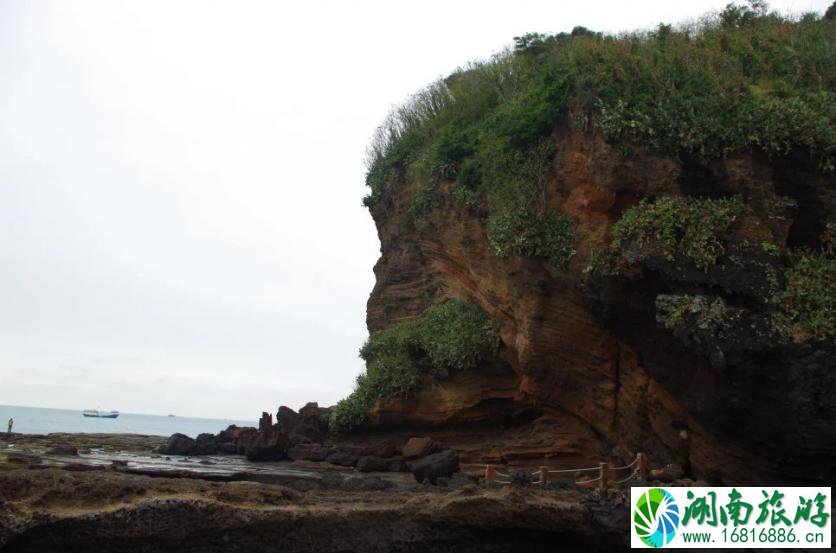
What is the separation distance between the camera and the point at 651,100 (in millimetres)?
14852

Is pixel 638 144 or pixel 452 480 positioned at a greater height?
pixel 638 144

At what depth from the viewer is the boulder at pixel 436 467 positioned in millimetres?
15391

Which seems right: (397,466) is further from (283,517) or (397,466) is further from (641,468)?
(283,517)

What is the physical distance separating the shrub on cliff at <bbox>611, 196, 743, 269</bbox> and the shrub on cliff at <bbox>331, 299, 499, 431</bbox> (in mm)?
5670

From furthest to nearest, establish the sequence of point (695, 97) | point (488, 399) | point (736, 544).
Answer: point (488, 399), point (695, 97), point (736, 544)

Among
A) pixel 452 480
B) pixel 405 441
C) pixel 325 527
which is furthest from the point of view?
pixel 405 441

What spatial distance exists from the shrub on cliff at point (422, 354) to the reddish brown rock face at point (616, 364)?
43cm

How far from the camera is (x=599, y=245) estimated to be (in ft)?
49.2

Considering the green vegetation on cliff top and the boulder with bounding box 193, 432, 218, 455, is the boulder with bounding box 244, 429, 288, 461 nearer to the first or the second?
the boulder with bounding box 193, 432, 218, 455

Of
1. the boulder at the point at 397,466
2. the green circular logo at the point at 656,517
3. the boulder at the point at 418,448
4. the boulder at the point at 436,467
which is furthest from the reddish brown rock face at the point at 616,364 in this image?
the green circular logo at the point at 656,517

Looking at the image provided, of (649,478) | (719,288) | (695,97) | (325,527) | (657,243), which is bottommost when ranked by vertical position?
(325,527)

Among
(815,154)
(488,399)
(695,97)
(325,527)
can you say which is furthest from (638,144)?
(325,527)

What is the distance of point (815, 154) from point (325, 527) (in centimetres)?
1129

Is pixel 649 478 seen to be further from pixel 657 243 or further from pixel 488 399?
pixel 488 399
